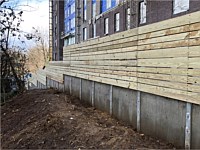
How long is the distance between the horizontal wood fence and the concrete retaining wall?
0.49 feet

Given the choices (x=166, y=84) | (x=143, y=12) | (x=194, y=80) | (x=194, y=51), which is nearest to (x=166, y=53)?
(x=166, y=84)

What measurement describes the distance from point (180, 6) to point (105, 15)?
10646 mm

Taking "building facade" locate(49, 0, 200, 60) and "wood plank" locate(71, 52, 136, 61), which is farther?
"building facade" locate(49, 0, 200, 60)

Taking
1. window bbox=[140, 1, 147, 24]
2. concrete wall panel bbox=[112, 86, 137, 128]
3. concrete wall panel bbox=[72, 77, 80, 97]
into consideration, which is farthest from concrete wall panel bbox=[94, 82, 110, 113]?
window bbox=[140, 1, 147, 24]

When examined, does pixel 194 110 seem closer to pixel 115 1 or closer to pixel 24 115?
pixel 24 115

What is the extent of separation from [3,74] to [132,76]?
10.5 meters

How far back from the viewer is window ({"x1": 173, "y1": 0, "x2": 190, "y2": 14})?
12367 millimetres

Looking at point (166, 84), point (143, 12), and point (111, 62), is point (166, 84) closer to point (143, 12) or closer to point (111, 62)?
point (111, 62)

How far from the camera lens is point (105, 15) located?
22625 millimetres

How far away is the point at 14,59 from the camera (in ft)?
47.0

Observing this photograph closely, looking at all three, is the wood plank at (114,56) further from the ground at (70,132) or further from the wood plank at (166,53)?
the ground at (70,132)

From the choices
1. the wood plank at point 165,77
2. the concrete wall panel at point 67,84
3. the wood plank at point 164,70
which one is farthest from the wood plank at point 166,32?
the concrete wall panel at point 67,84

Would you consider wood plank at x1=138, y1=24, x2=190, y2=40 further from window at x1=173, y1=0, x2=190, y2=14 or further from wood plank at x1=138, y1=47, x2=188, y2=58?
window at x1=173, y1=0, x2=190, y2=14

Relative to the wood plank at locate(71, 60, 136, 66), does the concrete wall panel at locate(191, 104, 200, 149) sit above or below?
below
